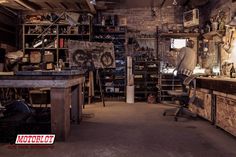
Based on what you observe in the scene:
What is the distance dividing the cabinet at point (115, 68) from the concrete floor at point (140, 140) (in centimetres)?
282

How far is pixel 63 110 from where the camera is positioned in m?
3.38

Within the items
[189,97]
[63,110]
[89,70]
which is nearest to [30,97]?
[89,70]

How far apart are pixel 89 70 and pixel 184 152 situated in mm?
4285

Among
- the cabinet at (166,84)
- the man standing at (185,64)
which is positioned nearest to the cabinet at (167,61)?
the cabinet at (166,84)

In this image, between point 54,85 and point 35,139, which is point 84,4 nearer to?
point 54,85

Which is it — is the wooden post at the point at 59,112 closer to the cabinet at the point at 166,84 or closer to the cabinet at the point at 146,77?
the cabinet at the point at 146,77

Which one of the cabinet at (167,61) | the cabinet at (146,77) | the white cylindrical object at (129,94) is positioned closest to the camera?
the white cylindrical object at (129,94)

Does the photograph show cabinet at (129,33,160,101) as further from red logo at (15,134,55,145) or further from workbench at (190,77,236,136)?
red logo at (15,134,55,145)

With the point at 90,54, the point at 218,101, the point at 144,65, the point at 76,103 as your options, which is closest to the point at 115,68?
the point at 144,65

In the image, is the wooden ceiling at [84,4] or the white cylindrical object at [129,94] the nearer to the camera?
the wooden ceiling at [84,4]

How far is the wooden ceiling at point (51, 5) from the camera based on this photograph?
674cm

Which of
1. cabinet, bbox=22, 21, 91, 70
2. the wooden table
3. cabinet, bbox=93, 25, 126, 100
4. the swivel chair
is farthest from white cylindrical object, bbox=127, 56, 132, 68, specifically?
the wooden table

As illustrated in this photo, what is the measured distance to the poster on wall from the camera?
6.60m

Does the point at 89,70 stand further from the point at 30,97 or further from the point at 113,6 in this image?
the point at 113,6
